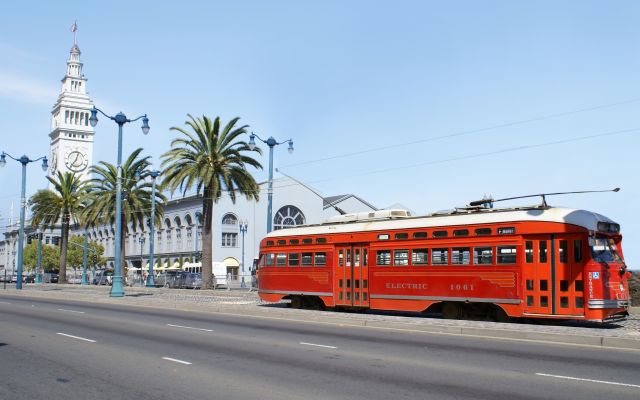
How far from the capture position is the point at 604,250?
18.4 metres

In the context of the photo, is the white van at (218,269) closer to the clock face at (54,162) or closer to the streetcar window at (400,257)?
the streetcar window at (400,257)

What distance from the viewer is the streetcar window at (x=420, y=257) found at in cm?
2120

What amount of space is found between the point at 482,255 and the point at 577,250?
287 cm

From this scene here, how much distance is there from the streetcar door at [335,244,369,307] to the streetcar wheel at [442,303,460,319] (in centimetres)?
305

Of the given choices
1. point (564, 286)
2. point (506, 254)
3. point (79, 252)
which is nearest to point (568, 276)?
point (564, 286)

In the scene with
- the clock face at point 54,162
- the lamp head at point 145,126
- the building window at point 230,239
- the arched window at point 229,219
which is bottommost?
the building window at point 230,239

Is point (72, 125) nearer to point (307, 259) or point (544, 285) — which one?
point (307, 259)

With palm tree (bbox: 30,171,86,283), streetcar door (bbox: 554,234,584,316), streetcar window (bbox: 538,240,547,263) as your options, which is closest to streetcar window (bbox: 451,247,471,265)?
streetcar window (bbox: 538,240,547,263)

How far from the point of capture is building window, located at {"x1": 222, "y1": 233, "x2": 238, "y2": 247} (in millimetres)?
82838

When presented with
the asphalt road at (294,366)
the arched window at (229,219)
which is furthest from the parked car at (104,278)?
the asphalt road at (294,366)

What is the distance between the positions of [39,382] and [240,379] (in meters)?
2.87

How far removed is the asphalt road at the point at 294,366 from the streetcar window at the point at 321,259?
717cm

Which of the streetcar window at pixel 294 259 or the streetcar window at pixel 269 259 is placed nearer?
the streetcar window at pixel 294 259

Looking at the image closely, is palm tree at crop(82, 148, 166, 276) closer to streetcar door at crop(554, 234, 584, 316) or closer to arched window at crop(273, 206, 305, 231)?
arched window at crop(273, 206, 305, 231)
